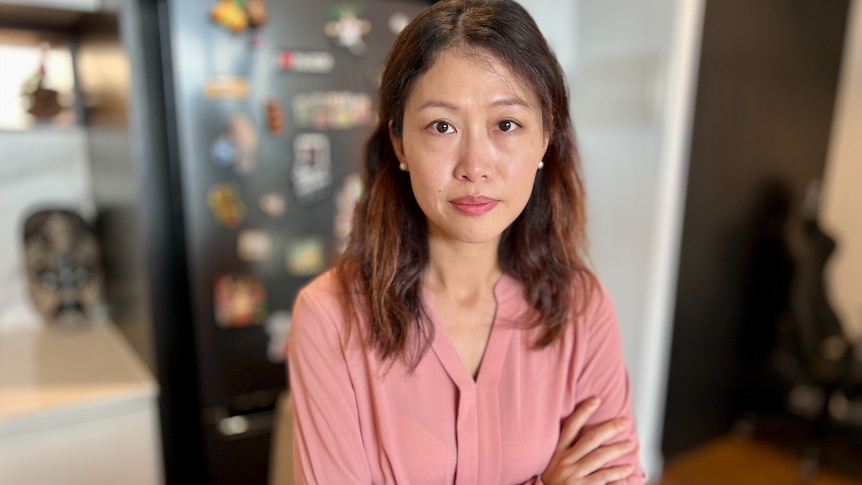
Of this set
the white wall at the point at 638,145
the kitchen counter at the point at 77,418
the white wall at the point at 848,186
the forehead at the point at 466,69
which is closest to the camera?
the forehead at the point at 466,69

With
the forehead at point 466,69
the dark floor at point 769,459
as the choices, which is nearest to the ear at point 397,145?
the forehead at point 466,69

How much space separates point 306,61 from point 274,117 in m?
0.17

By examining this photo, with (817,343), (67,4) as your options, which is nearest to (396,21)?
(67,4)

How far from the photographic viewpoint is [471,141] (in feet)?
2.61

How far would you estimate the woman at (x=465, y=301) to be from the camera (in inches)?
31.7

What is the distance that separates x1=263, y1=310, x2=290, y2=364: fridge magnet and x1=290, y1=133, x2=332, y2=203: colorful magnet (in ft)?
1.09

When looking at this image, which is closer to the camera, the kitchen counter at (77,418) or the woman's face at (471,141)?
the woman's face at (471,141)

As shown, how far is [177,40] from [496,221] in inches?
38.7

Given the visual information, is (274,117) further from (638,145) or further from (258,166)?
(638,145)

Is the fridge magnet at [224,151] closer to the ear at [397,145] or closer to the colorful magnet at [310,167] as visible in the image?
the colorful magnet at [310,167]

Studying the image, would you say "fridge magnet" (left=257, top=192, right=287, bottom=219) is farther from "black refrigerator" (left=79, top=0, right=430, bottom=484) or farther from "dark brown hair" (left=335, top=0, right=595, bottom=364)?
"dark brown hair" (left=335, top=0, right=595, bottom=364)

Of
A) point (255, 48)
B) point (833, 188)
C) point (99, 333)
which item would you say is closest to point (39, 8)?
point (255, 48)

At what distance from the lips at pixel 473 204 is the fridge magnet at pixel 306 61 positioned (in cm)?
89

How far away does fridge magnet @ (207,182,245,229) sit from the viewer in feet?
4.88
